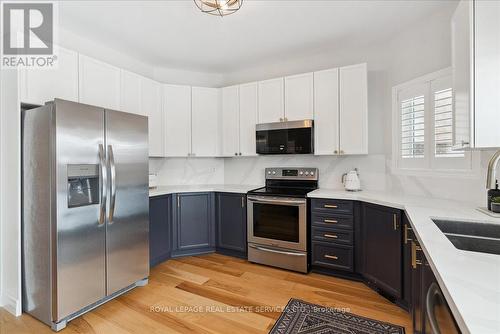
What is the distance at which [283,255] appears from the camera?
2.89 meters

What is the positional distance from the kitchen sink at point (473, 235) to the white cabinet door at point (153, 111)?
9.92 ft

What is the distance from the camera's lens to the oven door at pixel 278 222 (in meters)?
2.80

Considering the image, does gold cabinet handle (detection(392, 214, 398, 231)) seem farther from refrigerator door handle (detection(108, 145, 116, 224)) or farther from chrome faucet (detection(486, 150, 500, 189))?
refrigerator door handle (detection(108, 145, 116, 224))

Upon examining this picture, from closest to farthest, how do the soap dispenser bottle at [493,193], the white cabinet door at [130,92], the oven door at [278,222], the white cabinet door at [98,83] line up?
1. the soap dispenser bottle at [493,193]
2. the white cabinet door at [98,83]
3. the oven door at [278,222]
4. the white cabinet door at [130,92]

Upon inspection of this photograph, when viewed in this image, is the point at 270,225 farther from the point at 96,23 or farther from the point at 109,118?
the point at 96,23

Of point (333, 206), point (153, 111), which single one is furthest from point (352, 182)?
point (153, 111)

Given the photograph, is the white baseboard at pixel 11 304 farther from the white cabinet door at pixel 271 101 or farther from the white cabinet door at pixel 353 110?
the white cabinet door at pixel 353 110

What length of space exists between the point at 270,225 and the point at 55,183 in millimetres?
2108

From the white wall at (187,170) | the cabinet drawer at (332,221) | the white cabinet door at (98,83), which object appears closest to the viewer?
the white cabinet door at (98,83)

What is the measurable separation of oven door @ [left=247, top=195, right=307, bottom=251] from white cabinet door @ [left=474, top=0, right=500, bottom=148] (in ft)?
5.41

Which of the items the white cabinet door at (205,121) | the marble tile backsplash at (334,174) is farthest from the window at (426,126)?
the white cabinet door at (205,121)

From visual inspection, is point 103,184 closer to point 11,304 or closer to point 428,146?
point 11,304

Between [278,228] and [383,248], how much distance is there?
1.10m

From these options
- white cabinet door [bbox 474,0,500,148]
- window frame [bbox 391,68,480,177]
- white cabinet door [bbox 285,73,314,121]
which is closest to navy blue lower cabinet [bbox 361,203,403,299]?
window frame [bbox 391,68,480,177]
